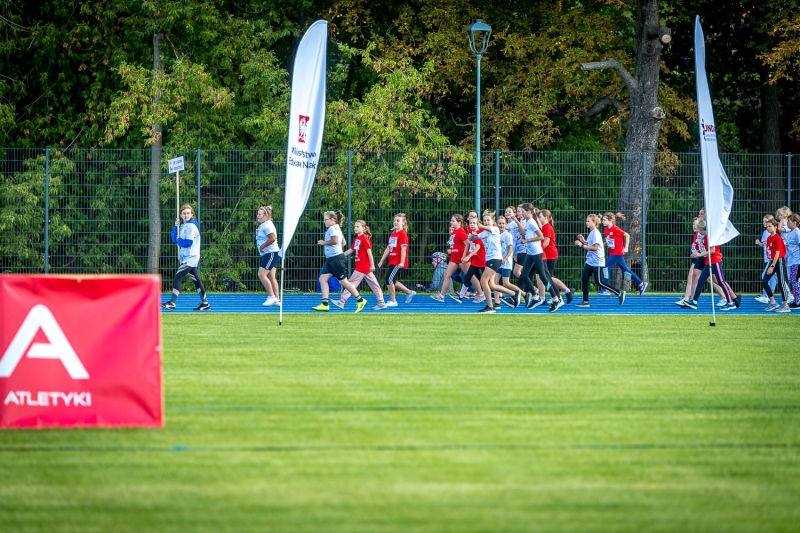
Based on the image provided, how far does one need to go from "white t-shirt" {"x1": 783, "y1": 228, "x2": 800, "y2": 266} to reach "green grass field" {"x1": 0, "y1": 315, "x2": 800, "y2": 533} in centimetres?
889

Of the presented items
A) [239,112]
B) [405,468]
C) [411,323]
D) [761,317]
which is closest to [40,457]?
[405,468]

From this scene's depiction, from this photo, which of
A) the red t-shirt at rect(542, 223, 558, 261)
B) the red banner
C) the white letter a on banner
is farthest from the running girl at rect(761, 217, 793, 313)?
the white letter a on banner

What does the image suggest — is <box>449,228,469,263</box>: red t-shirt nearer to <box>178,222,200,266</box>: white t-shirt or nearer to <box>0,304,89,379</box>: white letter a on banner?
<box>178,222,200,266</box>: white t-shirt

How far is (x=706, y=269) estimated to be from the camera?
2202cm

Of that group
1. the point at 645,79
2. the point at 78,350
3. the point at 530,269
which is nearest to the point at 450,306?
the point at 530,269

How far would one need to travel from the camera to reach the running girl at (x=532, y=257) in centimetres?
2120

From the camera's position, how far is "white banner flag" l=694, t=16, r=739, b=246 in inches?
636

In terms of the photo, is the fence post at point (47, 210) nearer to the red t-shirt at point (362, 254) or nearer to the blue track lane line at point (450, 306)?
the blue track lane line at point (450, 306)

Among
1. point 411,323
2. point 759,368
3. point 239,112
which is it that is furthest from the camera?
point 239,112

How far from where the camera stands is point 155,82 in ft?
95.8

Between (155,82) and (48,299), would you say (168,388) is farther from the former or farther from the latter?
(155,82)

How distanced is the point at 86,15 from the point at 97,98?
2.62 m

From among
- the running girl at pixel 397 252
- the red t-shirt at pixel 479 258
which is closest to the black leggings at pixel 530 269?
the red t-shirt at pixel 479 258

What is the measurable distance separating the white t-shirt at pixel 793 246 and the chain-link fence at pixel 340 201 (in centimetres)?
494
